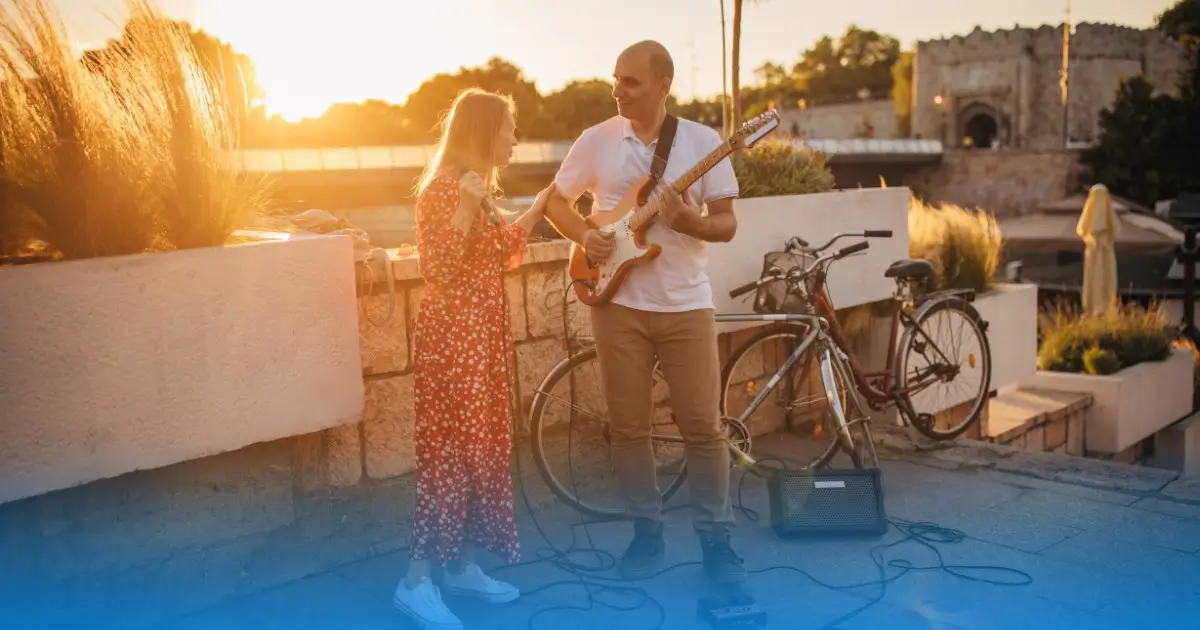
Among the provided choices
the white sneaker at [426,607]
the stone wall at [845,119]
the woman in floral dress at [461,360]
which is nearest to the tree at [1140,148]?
the stone wall at [845,119]

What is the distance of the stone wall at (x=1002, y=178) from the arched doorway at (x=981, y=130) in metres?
16.2

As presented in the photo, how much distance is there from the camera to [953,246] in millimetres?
8594

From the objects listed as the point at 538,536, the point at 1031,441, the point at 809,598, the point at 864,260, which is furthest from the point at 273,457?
the point at 1031,441

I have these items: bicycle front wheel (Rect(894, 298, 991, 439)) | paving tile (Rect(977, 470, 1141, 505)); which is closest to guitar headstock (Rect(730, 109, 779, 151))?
paving tile (Rect(977, 470, 1141, 505))

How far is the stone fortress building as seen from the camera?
66562 mm

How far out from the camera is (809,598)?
4.02 m

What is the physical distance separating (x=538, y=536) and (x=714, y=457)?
0.91m

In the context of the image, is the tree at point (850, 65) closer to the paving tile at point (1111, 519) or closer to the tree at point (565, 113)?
the tree at point (565, 113)

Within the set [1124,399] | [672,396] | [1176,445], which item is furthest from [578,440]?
[1176,445]

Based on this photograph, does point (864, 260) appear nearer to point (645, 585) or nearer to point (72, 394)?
point (645, 585)

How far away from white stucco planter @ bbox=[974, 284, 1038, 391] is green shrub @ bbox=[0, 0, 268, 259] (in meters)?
6.02

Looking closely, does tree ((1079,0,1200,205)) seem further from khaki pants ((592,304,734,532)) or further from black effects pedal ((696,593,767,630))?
black effects pedal ((696,593,767,630))

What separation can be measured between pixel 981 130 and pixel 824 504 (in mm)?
72561

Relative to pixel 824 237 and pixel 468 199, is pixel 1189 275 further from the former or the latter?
pixel 468 199
